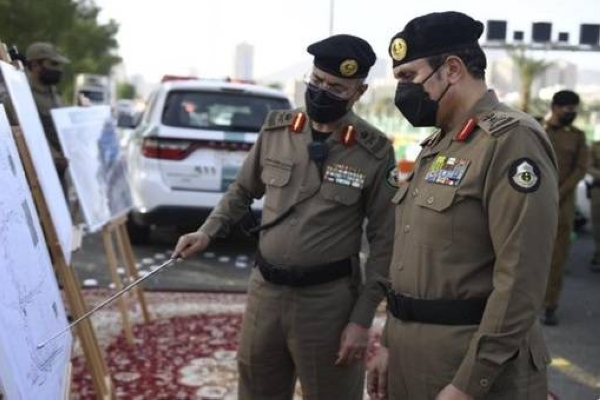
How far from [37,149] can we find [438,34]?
1676 millimetres

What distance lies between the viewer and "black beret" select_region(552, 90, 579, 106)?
5512 mm

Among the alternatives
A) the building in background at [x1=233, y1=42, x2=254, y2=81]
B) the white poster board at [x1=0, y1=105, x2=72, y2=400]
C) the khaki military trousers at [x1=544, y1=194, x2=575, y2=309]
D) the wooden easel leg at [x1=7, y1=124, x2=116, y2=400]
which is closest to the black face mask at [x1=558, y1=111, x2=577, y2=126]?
the khaki military trousers at [x1=544, y1=194, x2=575, y2=309]

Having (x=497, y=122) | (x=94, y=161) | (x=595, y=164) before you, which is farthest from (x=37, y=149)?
(x=595, y=164)

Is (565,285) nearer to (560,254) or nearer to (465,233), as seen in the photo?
(560,254)

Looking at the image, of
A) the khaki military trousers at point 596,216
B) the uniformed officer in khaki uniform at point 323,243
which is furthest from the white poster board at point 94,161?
the khaki military trousers at point 596,216

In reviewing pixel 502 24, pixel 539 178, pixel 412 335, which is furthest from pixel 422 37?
pixel 502 24

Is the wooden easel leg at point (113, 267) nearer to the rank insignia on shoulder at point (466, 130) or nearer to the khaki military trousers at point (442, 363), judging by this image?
the khaki military trousers at point (442, 363)

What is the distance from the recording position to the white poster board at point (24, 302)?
1548 mm

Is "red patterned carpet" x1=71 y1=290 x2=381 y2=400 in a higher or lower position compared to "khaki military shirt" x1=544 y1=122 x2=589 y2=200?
lower

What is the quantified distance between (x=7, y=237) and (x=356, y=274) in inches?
51.3

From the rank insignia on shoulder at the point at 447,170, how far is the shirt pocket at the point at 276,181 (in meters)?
0.79

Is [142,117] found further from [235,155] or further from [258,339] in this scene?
[258,339]

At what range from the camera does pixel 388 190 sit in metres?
2.60

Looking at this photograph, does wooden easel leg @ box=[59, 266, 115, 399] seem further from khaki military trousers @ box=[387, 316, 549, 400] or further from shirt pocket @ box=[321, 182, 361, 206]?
khaki military trousers @ box=[387, 316, 549, 400]
